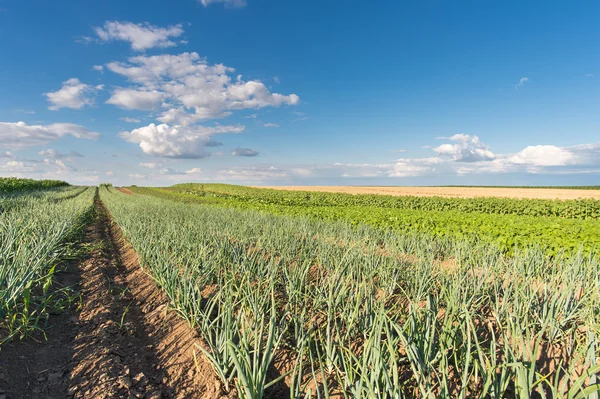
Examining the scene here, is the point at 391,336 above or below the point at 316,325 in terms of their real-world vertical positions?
above

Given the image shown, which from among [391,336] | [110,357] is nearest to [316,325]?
[391,336]

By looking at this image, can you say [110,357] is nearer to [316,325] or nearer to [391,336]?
[316,325]

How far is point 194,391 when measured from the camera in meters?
2.91

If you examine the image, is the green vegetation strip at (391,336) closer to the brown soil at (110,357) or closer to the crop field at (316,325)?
the crop field at (316,325)

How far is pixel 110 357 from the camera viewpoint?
131 inches


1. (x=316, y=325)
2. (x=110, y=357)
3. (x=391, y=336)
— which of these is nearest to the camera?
(x=391, y=336)

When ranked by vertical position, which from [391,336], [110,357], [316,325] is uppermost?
[391,336]

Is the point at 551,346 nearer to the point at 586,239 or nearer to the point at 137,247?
the point at 586,239

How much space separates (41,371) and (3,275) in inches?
43.2

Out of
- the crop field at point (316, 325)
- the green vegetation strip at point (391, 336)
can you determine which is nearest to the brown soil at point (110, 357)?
the crop field at point (316, 325)

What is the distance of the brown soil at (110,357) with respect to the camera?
9.57 feet

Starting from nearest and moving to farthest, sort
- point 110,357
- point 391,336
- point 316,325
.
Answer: point 391,336
point 110,357
point 316,325

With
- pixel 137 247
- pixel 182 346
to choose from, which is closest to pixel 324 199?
pixel 137 247

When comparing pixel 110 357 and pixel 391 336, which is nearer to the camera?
pixel 391 336
